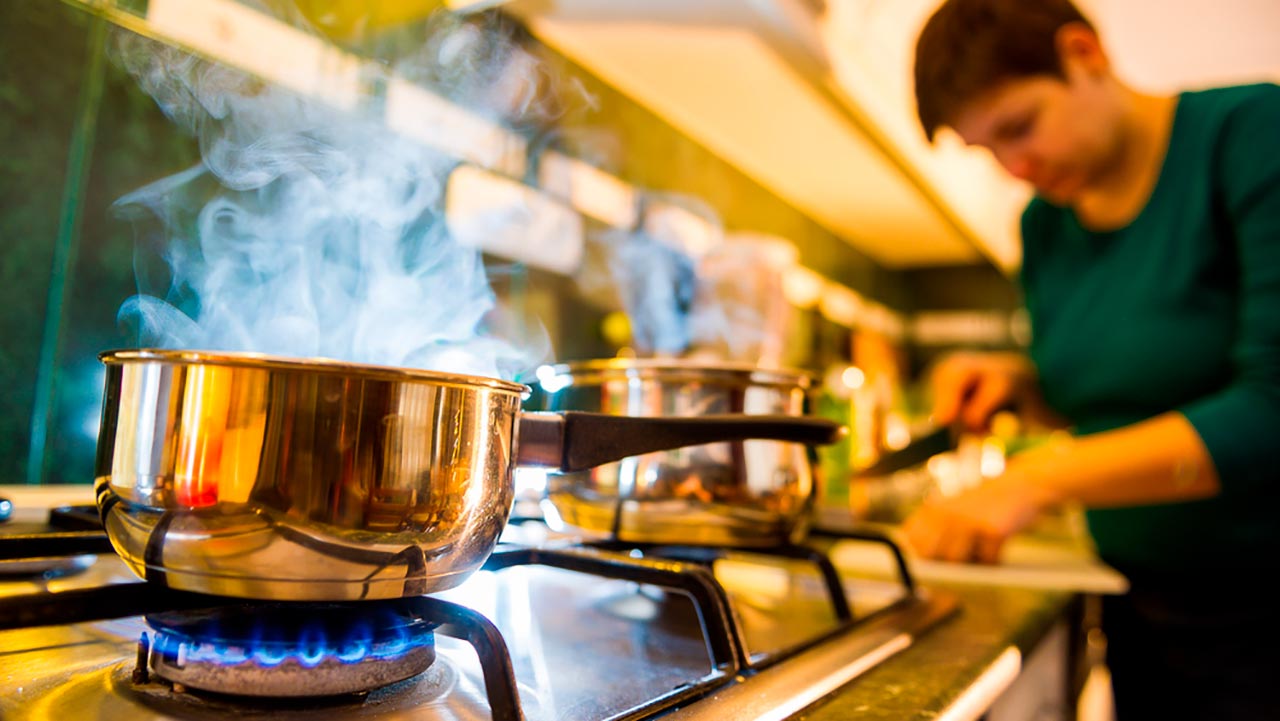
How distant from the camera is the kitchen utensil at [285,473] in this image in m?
0.33

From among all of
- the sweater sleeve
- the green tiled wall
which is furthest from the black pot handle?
the sweater sleeve

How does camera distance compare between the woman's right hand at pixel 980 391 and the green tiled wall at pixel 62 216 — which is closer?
the green tiled wall at pixel 62 216

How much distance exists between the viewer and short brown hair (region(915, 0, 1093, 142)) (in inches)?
34.8

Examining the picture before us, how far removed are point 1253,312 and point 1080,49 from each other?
0.34 metres

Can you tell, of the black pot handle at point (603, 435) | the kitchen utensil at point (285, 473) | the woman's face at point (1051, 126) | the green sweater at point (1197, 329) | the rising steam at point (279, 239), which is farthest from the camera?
the woman's face at point (1051, 126)

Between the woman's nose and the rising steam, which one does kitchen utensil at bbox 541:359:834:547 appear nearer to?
the rising steam

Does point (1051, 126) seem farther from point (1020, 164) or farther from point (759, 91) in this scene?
point (759, 91)

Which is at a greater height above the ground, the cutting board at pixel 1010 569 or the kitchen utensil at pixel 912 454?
the kitchen utensil at pixel 912 454

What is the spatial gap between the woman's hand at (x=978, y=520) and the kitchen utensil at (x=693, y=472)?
0.39 meters

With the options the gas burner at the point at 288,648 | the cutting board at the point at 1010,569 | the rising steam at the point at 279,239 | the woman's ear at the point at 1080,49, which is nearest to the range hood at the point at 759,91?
the woman's ear at the point at 1080,49

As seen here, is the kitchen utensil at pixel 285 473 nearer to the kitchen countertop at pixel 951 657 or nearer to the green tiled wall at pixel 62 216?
the kitchen countertop at pixel 951 657

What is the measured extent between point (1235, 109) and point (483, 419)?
0.92m

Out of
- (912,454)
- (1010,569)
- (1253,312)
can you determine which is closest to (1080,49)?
(1253,312)

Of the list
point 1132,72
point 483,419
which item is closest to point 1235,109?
point 483,419
